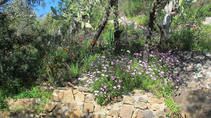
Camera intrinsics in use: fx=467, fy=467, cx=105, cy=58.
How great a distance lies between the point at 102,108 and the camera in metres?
10.3

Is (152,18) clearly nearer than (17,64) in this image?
No

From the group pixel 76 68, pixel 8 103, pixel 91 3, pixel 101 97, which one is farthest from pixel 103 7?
pixel 8 103

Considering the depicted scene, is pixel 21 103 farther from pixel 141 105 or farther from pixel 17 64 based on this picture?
pixel 141 105

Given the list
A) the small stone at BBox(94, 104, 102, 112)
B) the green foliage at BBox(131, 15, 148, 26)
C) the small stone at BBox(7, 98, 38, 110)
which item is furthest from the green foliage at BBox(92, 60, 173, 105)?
the green foliage at BBox(131, 15, 148, 26)

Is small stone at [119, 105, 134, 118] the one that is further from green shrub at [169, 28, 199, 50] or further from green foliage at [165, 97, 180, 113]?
green shrub at [169, 28, 199, 50]

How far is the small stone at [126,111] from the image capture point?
1013 centimetres

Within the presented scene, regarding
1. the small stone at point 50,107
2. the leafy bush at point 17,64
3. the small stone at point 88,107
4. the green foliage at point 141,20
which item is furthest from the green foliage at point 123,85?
the green foliage at point 141,20

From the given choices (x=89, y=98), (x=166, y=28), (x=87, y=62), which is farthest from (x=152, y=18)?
(x=89, y=98)

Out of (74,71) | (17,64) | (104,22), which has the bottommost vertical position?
(74,71)

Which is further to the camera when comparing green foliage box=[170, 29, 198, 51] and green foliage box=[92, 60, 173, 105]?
green foliage box=[170, 29, 198, 51]

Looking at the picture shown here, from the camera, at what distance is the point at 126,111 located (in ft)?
33.4

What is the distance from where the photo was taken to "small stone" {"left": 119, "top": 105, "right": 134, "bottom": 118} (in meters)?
10.1

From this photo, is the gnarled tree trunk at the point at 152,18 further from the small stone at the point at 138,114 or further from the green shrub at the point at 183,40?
the small stone at the point at 138,114

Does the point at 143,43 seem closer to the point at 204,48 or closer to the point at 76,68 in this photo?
the point at 204,48
